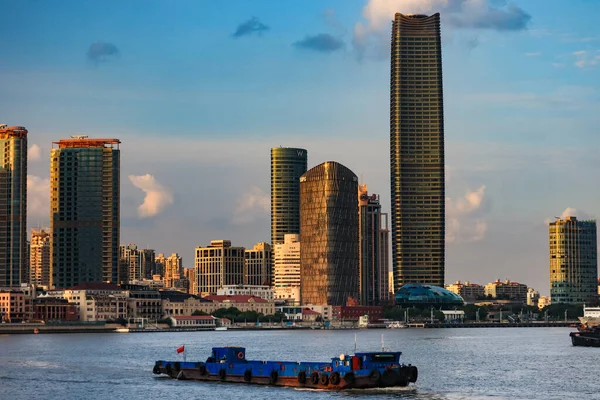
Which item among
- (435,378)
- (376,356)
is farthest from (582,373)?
(376,356)

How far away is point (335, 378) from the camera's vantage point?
4786 inches

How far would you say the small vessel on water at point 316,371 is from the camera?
395 ft

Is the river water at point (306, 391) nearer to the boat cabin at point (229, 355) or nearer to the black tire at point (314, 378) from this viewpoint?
the black tire at point (314, 378)

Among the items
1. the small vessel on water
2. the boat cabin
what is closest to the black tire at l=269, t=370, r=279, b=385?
the small vessel on water

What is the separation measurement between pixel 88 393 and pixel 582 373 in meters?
60.7

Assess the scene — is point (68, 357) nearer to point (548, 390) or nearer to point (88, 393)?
point (88, 393)

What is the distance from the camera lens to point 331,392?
120625 mm

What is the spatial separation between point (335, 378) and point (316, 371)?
308cm

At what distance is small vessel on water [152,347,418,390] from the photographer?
395 ft

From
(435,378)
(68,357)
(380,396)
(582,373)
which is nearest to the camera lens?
(380,396)

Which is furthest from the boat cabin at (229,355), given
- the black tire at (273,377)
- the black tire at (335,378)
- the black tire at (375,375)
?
the black tire at (375,375)

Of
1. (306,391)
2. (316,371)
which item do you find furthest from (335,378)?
(306,391)

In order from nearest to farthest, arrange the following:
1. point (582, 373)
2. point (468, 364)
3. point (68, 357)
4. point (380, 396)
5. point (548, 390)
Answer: point (380, 396)
point (548, 390)
point (582, 373)
point (468, 364)
point (68, 357)

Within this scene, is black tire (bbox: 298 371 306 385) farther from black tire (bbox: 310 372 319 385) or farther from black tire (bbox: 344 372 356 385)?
black tire (bbox: 344 372 356 385)
